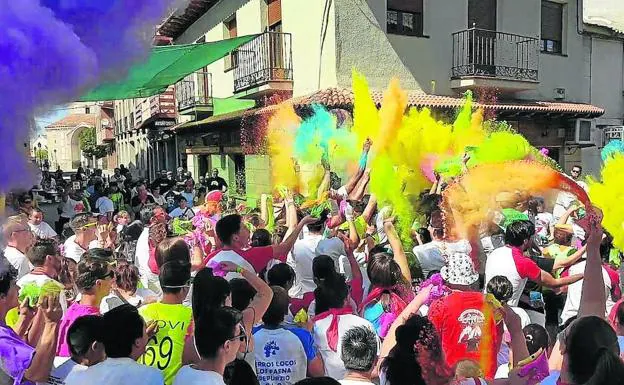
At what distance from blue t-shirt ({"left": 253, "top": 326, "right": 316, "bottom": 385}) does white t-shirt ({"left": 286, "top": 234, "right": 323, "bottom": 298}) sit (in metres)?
1.71

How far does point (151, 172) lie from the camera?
27.6m

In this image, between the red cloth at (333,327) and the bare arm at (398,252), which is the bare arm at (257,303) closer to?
the red cloth at (333,327)

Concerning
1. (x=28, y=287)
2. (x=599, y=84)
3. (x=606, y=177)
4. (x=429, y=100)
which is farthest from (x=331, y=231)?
(x=599, y=84)

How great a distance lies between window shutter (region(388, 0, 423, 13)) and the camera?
39.7 feet

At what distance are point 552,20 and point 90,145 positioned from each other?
45.7 metres

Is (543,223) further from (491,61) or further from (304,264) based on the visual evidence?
(491,61)

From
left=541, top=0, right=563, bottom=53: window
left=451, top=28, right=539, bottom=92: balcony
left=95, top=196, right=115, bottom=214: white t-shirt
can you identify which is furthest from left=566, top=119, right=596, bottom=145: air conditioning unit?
left=95, top=196, right=115, bottom=214: white t-shirt

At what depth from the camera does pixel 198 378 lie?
238 cm

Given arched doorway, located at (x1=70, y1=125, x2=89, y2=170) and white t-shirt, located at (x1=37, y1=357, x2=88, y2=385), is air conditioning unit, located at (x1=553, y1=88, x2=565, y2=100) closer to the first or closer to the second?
white t-shirt, located at (x1=37, y1=357, x2=88, y2=385)

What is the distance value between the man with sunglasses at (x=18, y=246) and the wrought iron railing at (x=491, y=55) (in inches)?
394

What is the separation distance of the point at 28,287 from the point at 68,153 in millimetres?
56095

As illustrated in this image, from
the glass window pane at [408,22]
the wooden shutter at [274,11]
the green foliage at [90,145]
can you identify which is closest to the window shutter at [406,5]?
the glass window pane at [408,22]

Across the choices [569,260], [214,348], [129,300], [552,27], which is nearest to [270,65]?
[552,27]

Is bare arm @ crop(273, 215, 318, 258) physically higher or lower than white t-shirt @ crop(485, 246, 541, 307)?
higher
